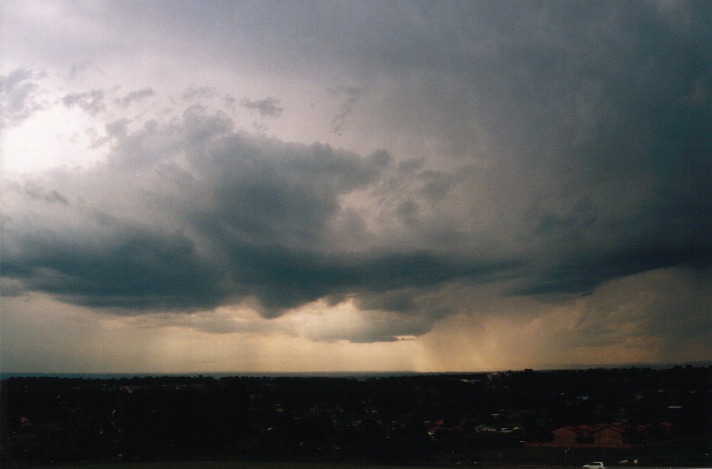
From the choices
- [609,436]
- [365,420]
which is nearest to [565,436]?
[609,436]

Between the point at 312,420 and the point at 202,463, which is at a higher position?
the point at 312,420

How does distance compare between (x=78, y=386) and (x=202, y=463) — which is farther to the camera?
(x=78, y=386)

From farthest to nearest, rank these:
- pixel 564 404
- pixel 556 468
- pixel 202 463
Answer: pixel 564 404 < pixel 202 463 < pixel 556 468

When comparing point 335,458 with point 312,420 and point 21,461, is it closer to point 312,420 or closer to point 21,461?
point 312,420

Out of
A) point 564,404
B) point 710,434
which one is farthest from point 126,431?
point 710,434

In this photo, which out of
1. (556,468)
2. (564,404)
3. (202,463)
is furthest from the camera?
(564,404)

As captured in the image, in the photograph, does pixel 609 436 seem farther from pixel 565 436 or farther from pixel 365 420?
pixel 365 420

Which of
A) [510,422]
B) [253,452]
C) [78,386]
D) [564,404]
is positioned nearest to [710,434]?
[564,404]
